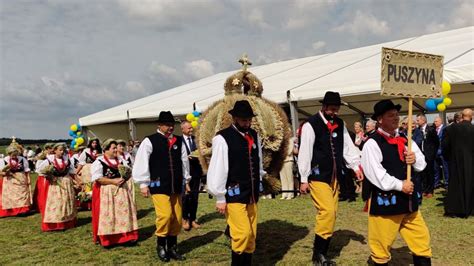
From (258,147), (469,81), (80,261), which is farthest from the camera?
(469,81)

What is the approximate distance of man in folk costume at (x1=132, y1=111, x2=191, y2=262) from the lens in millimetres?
5141

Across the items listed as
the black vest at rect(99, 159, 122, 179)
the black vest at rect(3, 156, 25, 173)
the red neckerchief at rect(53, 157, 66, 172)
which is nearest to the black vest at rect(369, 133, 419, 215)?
the black vest at rect(99, 159, 122, 179)

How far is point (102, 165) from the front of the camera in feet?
20.9

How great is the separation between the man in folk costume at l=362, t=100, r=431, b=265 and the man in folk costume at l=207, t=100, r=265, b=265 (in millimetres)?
1130

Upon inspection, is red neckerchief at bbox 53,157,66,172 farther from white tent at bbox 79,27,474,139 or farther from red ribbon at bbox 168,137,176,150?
white tent at bbox 79,27,474,139

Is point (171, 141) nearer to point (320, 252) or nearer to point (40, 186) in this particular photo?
point (320, 252)

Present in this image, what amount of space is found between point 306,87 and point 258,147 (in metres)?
7.67

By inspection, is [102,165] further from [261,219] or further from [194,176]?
[261,219]

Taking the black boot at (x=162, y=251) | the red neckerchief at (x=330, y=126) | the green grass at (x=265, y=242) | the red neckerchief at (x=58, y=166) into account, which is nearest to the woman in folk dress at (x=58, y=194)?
the red neckerchief at (x=58, y=166)

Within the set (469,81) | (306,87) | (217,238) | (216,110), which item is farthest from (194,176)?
(469,81)

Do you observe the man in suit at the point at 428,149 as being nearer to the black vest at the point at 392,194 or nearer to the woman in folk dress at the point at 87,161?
the black vest at the point at 392,194

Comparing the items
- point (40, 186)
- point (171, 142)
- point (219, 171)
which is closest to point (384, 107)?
point (219, 171)

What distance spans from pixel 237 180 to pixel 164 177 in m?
1.42

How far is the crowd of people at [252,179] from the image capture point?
3668mm
